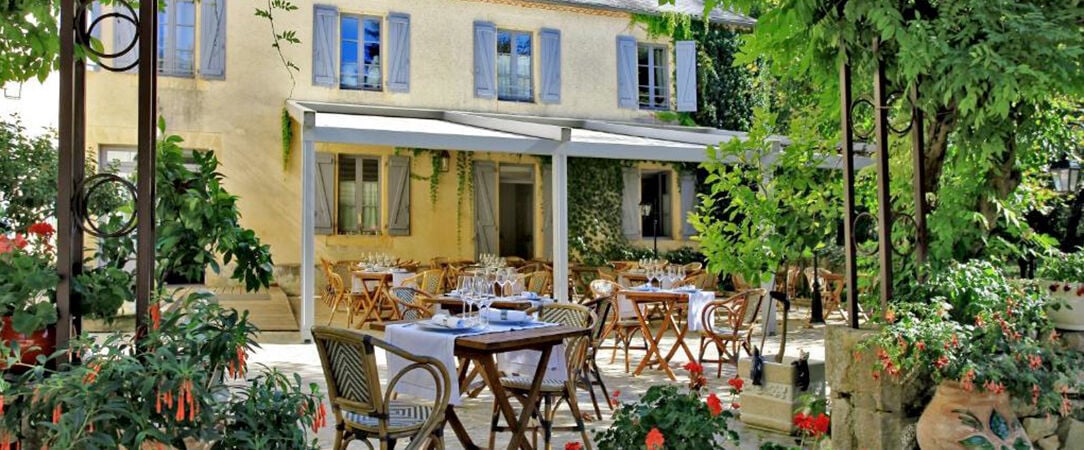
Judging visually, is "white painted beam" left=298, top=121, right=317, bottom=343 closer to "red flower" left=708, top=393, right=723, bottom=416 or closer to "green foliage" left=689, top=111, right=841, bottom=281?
"green foliage" left=689, top=111, right=841, bottom=281

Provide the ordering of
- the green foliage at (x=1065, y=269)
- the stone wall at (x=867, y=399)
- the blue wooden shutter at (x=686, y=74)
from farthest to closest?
the blue wooden shutter at (x=686, y=74)
the green foliage at (x=1065, y=269)
the stone wall at (x=867, y=399)

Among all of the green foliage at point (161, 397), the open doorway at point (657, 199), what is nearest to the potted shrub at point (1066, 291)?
the green foliage at point (161, 397)

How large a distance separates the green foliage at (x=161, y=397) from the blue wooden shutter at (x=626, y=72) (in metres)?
12.1

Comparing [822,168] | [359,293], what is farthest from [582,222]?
[822,168]

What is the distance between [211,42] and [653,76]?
7132 mm

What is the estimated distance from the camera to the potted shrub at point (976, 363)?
308 centimetres

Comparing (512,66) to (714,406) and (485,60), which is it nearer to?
(485,60)

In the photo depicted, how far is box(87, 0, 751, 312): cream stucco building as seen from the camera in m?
11.5

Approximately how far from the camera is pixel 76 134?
2.17m

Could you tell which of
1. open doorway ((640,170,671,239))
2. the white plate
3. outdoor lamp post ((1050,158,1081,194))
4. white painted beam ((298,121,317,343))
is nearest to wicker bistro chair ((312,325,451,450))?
the white plate

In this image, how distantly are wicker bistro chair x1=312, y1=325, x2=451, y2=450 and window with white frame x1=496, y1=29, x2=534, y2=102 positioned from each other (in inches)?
406

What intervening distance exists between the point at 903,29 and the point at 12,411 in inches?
123

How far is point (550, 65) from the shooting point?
44.0ft

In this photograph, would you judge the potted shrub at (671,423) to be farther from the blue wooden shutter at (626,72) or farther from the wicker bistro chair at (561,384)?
the blue wooden shutter at (626,72)
